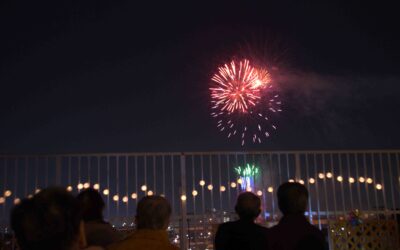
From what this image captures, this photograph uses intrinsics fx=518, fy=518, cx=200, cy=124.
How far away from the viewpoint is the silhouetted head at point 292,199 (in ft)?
11.9

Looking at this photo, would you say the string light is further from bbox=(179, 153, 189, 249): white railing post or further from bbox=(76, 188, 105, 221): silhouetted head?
bbox=(76, 188, 105, 221): silhouetted head

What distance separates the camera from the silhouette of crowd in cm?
179

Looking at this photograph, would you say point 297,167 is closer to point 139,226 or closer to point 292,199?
point 292,199

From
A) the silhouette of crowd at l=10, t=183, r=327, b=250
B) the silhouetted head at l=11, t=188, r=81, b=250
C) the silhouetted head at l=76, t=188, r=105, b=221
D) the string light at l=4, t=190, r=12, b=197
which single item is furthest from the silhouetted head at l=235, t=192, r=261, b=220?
the string light at l=4, t=190, r=12, b=197

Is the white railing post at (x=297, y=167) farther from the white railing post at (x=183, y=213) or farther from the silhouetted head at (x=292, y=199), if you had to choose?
the silhouetted head at (x=292, y=199)

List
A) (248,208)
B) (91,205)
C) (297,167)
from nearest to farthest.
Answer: (91,205) < (248,208) < (297,167)

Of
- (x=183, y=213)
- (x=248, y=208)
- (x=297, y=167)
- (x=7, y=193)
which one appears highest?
(x=297, y=167)

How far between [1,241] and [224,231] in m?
3.75

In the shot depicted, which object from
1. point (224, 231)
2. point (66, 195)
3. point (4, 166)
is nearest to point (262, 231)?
point (224, 231)

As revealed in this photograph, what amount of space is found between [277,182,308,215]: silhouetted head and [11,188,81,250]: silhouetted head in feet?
6.78

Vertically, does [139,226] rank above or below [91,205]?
below

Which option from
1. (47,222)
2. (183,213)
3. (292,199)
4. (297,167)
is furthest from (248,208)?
(297,167)

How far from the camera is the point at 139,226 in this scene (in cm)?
302

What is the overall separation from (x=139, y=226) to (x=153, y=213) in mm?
124
